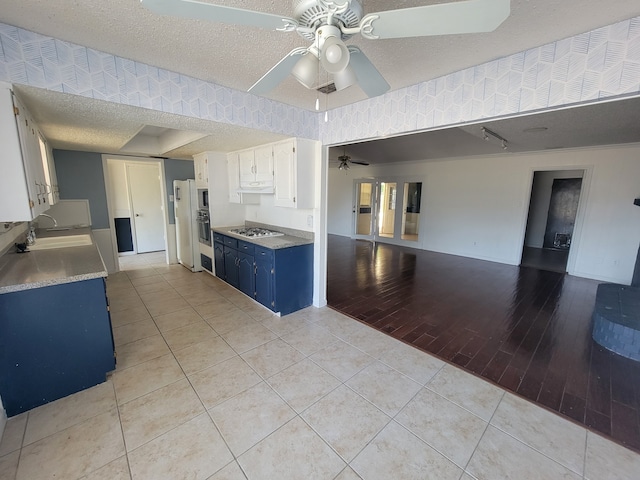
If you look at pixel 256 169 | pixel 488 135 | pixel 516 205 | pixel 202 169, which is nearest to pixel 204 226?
pixel 202 169

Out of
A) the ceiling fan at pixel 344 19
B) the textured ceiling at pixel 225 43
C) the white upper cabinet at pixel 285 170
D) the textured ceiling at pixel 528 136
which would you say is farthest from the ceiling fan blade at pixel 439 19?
the white upper cabinet at pixel 285 170

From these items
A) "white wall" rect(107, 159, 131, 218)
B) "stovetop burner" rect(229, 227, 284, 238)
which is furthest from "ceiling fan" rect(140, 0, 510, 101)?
"white wall" rect(107, 159, 131, 218)

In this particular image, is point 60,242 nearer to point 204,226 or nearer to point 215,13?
point 204,226

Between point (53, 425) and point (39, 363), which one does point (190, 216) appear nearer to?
point (39, 363)

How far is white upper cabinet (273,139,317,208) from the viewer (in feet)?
10.4

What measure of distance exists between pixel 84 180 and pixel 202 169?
2.05 metres

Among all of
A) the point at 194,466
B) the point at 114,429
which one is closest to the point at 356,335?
the point at 194,466

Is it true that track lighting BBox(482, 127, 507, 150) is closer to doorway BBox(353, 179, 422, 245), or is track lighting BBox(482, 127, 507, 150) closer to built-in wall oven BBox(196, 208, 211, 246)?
doorway BBox(353, 179, 422, 245)

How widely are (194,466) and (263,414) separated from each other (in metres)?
0.48

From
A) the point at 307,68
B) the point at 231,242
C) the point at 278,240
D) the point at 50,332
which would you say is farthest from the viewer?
the point at 231,242

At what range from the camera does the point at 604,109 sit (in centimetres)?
269

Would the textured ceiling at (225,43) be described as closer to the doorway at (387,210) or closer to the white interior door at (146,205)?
the white interior door at (146,205)

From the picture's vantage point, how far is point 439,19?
99 centimetres

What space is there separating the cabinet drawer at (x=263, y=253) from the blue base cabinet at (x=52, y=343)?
1.59m
